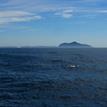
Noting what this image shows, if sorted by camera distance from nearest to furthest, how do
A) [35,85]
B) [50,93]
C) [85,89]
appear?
[50,93], [85,89], [35,85]

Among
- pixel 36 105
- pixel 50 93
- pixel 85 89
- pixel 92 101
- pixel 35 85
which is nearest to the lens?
pixel 36 105

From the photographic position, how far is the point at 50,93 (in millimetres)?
40938

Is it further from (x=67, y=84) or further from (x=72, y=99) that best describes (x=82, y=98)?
(x=67, y=84)

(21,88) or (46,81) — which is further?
(46,81)

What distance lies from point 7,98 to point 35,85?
9851 millimetres

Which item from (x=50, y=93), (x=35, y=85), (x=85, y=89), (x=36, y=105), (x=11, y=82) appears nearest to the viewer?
(x=36, y=105)

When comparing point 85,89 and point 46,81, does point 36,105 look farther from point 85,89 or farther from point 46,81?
point 46,81

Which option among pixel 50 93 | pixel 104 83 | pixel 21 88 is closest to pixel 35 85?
pixel 21 88

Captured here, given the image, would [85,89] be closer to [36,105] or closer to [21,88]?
[21,88]

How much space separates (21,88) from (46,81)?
24.6ft

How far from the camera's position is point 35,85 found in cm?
4700

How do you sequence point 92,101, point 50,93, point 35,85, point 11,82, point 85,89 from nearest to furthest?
1. point 92,101
2. point 50,93
3. point 85,89
4. point 35,85
5. point 11,82

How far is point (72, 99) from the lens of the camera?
37.3m

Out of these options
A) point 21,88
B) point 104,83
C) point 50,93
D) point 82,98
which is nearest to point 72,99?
point 82,98
